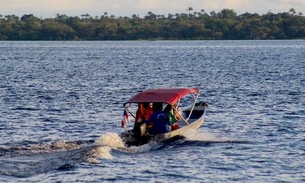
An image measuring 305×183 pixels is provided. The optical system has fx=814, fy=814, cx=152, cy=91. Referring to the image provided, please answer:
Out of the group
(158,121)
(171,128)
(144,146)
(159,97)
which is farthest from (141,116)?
(144,146)

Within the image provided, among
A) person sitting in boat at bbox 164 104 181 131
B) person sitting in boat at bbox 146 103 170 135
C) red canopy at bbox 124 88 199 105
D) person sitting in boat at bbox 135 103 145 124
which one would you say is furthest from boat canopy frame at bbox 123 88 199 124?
person sitting in boat at bbox 146 103 170 135

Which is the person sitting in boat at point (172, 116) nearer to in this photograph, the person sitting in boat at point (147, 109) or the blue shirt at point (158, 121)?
the person sitting in boat at point (147, 109)

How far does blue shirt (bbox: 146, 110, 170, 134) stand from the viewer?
101 feet

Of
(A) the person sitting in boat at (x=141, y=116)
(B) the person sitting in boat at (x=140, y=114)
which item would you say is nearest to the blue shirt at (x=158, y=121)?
(A) the person sitting in boat at (x=141, y=116)

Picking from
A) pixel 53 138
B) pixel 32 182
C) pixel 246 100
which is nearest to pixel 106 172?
pixel 32 182

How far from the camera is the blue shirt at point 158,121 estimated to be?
30.7 metres

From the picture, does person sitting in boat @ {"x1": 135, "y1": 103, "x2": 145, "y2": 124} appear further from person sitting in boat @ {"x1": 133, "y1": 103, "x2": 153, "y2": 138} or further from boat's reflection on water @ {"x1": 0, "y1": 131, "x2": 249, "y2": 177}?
boat's reflection on water @ {"x1": 0, "y1": 131, "x2": 249, "y2": 177}

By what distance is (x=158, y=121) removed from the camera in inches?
1209

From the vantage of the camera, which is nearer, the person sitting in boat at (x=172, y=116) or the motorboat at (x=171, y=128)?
the motorboat at (x=171, y=128)

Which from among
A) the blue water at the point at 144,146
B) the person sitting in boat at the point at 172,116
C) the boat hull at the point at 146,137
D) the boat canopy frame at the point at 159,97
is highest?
the boat canopy frame at the point at 159,97

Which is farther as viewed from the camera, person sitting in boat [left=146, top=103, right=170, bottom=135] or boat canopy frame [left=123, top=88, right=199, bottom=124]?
boat canopy frame [left=123, top=88, right=199, bottom=124]

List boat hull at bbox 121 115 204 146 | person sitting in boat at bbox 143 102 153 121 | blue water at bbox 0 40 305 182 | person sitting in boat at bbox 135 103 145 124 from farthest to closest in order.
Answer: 1. person sitting in boat at bbox 143 102 153 121
2. person sitting in boat at bbox 135 103 145 124
3. boat hull at bbox 121 115 204 146
4. blue water at bbox 0 40 305 182

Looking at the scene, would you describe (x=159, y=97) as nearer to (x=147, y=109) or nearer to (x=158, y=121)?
(x=147, y=109)

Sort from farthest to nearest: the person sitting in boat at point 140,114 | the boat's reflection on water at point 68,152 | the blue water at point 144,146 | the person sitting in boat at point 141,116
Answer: the person sitting in boat at point 140,114
the person sitting in boat at point 141,116
the boat's reflection on water at point 68,152
the blue water at point 144,146
